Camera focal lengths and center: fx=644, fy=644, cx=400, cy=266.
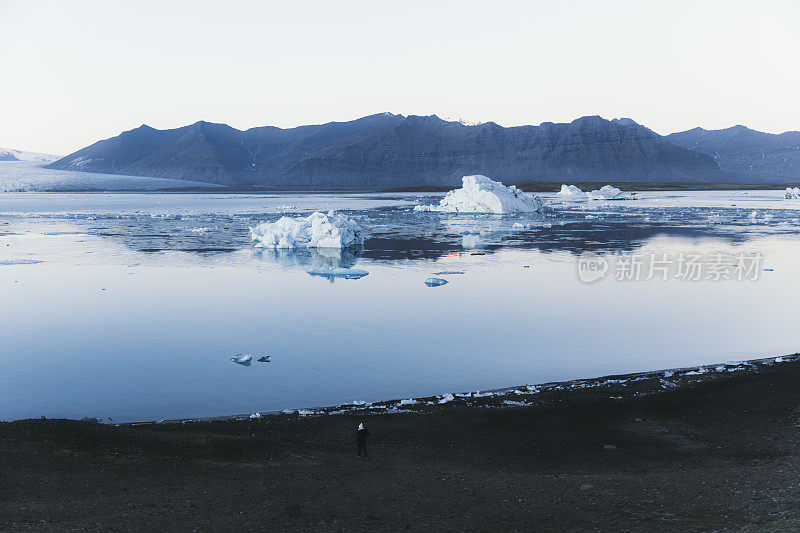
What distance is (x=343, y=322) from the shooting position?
1756 centimetres

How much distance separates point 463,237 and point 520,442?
105 feet

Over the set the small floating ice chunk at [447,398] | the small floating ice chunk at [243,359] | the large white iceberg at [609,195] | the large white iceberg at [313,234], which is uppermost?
the large white iceberg at [609,195]

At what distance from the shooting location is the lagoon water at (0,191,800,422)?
1248cm

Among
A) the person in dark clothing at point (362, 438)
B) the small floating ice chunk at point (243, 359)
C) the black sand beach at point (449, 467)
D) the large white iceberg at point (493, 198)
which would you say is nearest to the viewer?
the black sand beach at point (449, 467)

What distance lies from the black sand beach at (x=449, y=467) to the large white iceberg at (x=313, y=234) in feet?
75.6

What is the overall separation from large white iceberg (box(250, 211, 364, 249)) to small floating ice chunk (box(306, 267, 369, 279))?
7.95m

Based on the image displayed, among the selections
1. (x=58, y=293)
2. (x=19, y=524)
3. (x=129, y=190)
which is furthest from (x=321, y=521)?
(x=129, y=190)

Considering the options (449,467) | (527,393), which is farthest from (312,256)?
(449,467)

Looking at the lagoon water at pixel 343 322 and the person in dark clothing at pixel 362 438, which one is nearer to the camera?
the person in dark clothing at pixel 362 438

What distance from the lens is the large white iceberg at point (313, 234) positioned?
112 ft

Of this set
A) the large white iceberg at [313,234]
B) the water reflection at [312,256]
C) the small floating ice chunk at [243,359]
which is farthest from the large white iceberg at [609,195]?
the small floating ice chunk at [243,359]

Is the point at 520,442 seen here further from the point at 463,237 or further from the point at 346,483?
the point at 463,237

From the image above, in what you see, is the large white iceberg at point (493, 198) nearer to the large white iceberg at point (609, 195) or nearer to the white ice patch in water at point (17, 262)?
the white ice patch in water at point (17, 262)

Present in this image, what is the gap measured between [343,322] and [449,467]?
915 centimetres
